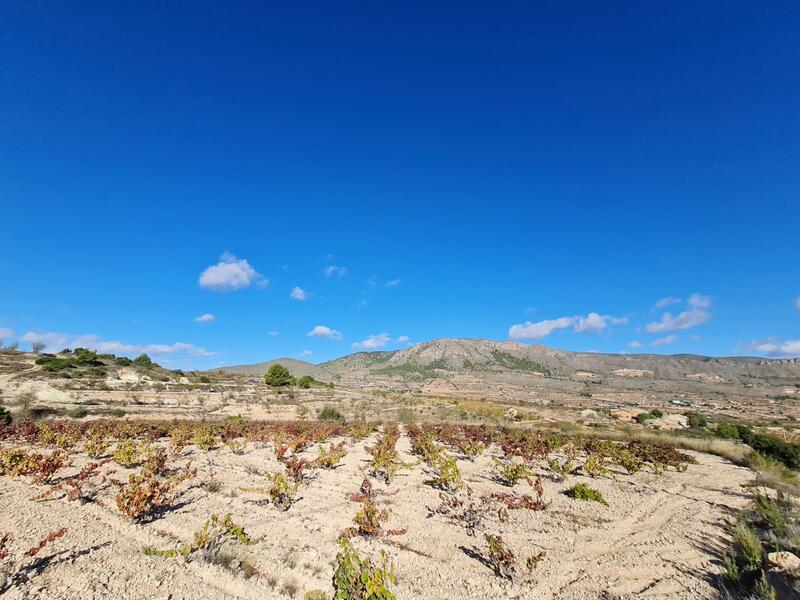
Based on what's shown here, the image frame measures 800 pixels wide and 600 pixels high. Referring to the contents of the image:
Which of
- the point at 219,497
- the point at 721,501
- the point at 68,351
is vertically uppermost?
the point at 68,351

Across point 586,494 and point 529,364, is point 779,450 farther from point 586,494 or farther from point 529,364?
point 529,364

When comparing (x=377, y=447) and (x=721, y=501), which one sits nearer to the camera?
(x=721, y=501)

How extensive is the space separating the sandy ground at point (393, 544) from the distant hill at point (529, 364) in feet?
382

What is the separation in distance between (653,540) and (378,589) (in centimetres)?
644

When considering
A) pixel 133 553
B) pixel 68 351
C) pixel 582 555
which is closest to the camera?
pixel 133 553

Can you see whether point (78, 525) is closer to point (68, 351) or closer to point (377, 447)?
point (377, 447)

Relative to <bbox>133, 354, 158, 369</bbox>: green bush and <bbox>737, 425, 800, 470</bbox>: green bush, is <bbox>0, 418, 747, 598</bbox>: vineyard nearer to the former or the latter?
<bbox>737, 425, 800, 470</bbox>: green bush

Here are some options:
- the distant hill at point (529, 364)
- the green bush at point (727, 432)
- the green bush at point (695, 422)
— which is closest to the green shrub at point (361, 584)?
the green bush at point (727, 432)

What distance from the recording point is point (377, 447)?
15312mm

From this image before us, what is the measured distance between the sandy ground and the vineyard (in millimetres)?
32

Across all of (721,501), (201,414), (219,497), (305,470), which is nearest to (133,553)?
(219,497)

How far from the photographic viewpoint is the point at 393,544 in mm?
7215

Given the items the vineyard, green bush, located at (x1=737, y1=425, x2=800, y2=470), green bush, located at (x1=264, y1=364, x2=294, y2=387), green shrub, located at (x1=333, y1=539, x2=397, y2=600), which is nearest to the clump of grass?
the vineyard

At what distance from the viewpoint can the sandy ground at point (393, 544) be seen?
5.60 metres
